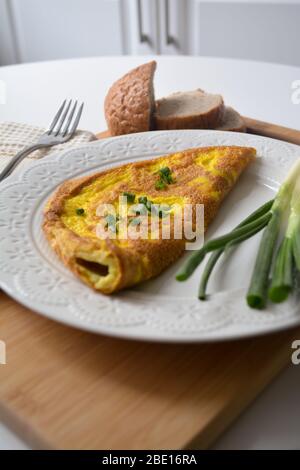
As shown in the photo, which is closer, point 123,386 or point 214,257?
point 123,386

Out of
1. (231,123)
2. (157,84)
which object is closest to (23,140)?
(231,123)

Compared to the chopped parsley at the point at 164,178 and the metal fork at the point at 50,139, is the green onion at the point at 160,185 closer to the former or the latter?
the chopped parsley at the point at 164,178

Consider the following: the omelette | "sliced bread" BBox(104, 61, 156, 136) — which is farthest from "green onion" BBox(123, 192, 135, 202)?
"sliced bread" BBox(104, 61, 156, 136)

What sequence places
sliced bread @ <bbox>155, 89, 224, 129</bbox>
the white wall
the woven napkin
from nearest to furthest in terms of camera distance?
the woven napkin, sliced bread @ <bbox>155, 89, 224, 129</bbox>, the white wall

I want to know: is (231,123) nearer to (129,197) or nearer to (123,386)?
(129,197)

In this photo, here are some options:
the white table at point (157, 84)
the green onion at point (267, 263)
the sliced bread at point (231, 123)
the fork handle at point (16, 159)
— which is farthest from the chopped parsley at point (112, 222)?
the white table at point (157, 84)

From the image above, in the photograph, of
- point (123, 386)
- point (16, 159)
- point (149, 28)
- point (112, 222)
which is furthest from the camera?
point (149, 28)

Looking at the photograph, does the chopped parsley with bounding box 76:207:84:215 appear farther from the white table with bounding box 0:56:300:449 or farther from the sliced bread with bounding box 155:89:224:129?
the white table with bounding box 0:56:300:449
